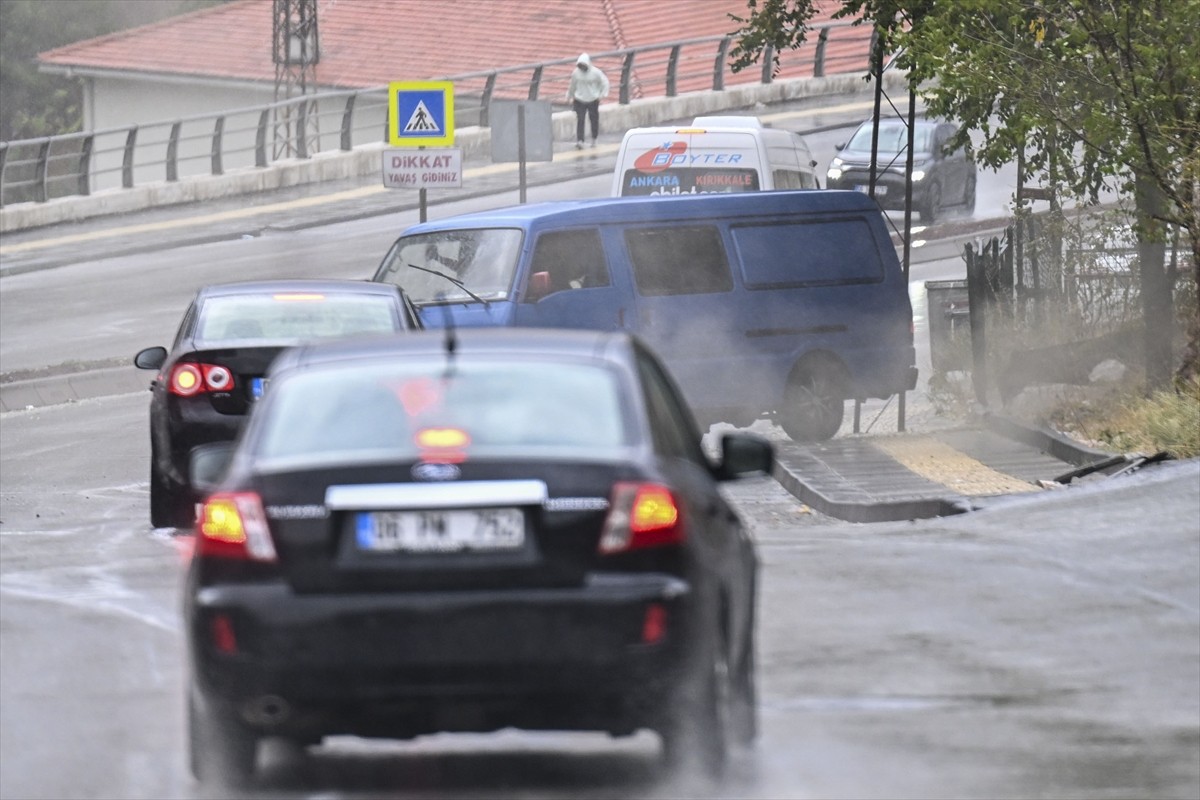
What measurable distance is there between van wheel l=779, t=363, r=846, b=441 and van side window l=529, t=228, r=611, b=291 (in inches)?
80.2

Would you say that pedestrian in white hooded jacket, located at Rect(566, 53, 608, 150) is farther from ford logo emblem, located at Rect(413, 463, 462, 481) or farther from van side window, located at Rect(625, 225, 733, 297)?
ford logo emblem, located at Rect(413, 463, 462, 481)

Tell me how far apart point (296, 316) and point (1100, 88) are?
6.98 m

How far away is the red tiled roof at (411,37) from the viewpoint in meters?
53.2

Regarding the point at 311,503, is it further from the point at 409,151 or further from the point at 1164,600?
the point at 409,151

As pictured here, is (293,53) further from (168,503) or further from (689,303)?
(168,503)

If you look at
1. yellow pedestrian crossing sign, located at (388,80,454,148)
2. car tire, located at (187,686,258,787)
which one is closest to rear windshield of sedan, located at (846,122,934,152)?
yellow pedestrian crossing sign, located at (388,80,454,148)

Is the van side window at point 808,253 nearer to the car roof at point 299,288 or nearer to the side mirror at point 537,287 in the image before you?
the side mirror at point 537,287

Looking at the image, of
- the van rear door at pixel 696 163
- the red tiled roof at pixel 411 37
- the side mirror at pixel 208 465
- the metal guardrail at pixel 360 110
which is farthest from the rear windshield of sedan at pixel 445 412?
the red tiled roof at pixel 411 37

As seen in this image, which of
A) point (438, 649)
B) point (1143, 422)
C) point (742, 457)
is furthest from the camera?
point (1143, 422)

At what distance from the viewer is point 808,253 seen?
17250 mm

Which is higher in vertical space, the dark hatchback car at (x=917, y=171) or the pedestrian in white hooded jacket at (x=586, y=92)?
the pedestrian in white hooded jacket at (x=586, y=92)

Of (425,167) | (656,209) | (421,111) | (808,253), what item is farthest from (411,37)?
(656,209)

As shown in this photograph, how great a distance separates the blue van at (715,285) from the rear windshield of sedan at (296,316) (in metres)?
3.29

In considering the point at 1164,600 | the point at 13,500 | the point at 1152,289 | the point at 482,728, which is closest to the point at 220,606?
the point at 482,728
